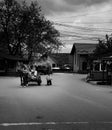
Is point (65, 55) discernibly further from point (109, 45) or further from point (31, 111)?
point (31, 111)

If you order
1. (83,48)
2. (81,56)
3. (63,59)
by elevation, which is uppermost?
(83,48)

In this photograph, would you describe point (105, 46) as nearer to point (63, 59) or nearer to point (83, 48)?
point (83, 48)

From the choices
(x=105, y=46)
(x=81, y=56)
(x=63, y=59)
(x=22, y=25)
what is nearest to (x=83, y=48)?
(x=81, y=56)

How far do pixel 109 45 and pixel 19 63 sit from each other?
22744 mm

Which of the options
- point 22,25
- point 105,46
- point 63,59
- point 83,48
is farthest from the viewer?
point 63,59

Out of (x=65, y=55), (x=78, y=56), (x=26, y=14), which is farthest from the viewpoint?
(x=65, y=55)

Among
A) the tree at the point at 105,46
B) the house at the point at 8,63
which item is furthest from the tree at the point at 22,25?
the tree at the point at 105,46

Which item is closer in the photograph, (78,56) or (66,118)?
(66,118)

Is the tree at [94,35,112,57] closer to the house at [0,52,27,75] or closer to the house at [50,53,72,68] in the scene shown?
the house at [0,52,27,75]

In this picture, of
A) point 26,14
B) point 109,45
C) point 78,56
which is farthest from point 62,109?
point 78,56

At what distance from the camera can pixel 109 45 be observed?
44.9m

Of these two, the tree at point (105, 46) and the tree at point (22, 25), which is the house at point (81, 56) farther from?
the tree at point (105, 46)

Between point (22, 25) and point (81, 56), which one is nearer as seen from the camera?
point (22, 25)

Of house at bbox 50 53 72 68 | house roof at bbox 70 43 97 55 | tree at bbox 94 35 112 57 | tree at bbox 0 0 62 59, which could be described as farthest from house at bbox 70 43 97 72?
house at bbox 50 53 72 68
